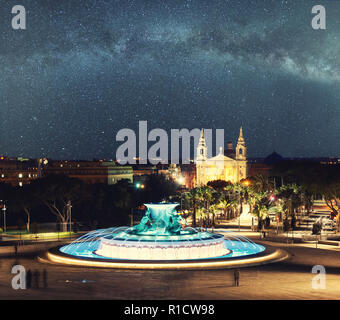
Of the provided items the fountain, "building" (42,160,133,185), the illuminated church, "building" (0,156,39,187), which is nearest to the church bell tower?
the illuminated church

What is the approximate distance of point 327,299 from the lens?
23.7 meters

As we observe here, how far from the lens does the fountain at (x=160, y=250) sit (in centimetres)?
3222

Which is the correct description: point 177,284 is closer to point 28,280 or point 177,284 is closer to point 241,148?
point 28,280

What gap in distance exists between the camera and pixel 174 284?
1069 inches

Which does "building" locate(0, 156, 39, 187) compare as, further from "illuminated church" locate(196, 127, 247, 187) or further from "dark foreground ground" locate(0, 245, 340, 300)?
"dark foreground ground" locate(0, 245, 340, 300)

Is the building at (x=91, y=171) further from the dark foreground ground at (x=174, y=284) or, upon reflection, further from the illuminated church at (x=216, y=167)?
the dark foreground ground at (x=174, y=284)

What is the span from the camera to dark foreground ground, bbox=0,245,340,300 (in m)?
24.7

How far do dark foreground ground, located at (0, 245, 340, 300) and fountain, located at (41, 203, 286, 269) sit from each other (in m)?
1.21

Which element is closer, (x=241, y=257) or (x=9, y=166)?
(x=241, y=257)

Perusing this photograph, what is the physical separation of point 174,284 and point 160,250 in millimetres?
7387

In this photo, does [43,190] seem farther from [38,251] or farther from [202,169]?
[202,169]

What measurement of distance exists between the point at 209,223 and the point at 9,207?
23.6 meters

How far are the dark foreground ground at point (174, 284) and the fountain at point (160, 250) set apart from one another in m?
1.21
